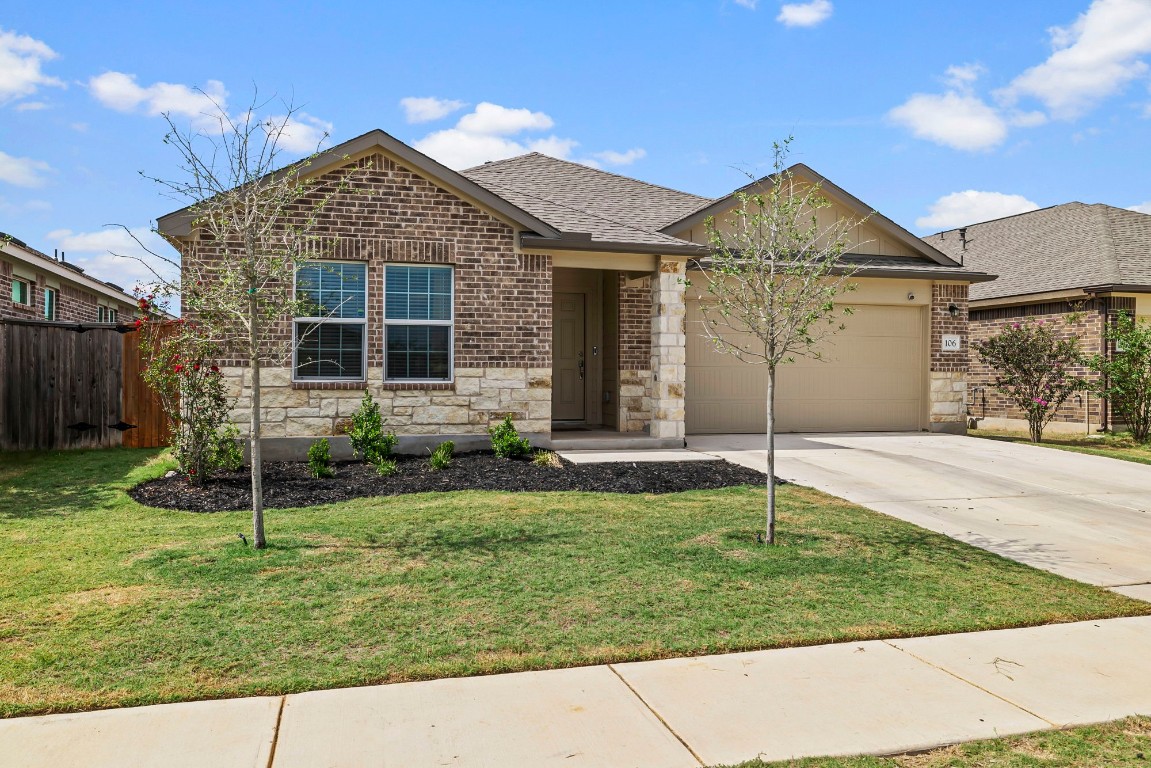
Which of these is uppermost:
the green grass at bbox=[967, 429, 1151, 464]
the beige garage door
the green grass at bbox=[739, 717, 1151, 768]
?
the beige garage door

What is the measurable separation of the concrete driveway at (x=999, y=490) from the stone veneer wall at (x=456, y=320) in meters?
3.05

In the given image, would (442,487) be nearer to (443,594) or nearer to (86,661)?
(443,594)

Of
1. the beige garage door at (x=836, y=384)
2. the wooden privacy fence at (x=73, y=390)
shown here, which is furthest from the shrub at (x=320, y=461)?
the beige garage door at (x=836, y=384)

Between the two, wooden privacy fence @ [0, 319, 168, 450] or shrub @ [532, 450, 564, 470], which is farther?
wooden privacy fence @ [0, 319, 168, 450]

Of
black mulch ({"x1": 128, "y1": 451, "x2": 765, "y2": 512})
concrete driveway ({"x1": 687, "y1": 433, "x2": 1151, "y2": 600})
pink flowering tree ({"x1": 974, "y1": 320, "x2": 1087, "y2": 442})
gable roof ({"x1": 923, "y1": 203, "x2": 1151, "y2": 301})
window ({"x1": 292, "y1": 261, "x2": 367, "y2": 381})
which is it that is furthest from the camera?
gable roof ({"x1": 923, "y1": 203, "x2": 1151, "y2": 301})

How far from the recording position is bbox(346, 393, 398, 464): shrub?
1085 centimetres

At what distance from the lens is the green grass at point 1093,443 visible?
1351cm

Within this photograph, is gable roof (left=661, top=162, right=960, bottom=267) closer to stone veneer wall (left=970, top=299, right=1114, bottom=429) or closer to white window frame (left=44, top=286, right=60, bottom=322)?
stone veneer wall (left=970, top=299, right=1114, bottom=429)

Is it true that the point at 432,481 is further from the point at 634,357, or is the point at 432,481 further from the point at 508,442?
the point at 634,357

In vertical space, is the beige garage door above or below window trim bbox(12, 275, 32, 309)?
below

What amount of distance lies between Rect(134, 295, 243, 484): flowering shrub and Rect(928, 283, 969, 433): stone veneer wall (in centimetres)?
1186

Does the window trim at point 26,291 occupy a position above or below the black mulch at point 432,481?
above

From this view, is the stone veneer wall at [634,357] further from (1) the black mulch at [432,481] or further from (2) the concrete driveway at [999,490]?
(1) the black mulch at [432,481]

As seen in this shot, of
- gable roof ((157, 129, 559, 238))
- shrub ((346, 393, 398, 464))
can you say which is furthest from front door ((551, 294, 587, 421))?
shrub ((346, 393, 398, 464))
